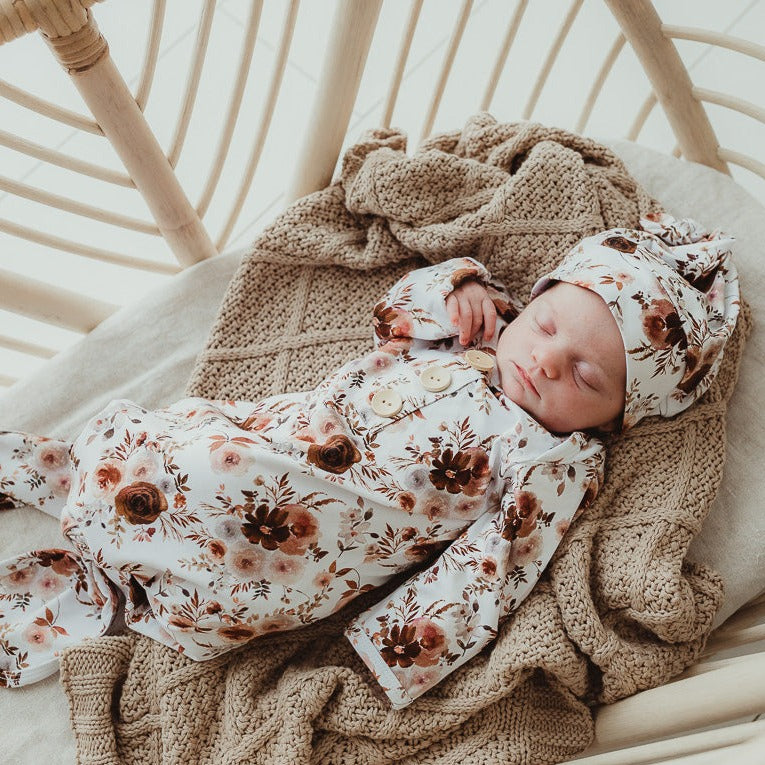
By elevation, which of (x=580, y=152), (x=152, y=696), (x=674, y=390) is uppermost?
(x=580, y=152)

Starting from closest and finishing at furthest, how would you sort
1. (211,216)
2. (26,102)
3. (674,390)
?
(26,102)
(674,390)
(211,216)

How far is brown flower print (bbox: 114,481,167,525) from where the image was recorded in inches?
38.8

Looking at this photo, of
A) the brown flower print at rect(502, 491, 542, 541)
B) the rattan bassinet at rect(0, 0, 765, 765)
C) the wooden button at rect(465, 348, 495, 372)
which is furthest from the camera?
the wooden button at rect(465, 348, 495, 372)

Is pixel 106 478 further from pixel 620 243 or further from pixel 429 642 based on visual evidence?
pixel 620 243

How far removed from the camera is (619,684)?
0.95m

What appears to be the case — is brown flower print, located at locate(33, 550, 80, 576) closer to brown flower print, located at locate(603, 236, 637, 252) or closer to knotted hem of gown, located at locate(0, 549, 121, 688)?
knotted hem of gown, located at locate(0, 549, 121, 688)

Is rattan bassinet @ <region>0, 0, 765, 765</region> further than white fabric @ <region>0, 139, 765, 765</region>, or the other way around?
white fabric @ <region>0, 139, 765, 765</region>

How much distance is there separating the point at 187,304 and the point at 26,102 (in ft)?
1.28

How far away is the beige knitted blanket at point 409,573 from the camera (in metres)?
0.96

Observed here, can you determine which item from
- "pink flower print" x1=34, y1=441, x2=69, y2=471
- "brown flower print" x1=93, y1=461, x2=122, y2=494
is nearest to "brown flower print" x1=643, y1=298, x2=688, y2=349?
"brown flower print" x1=93, y1=461, x2=122, y2=494

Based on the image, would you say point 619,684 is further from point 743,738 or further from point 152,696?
point 152,696

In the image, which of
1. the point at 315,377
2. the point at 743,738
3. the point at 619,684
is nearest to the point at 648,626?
the point at 619,684

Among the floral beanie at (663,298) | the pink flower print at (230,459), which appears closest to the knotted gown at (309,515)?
the pink flower print at (230,459)

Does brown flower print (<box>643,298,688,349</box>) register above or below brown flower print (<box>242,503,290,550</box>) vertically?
above
